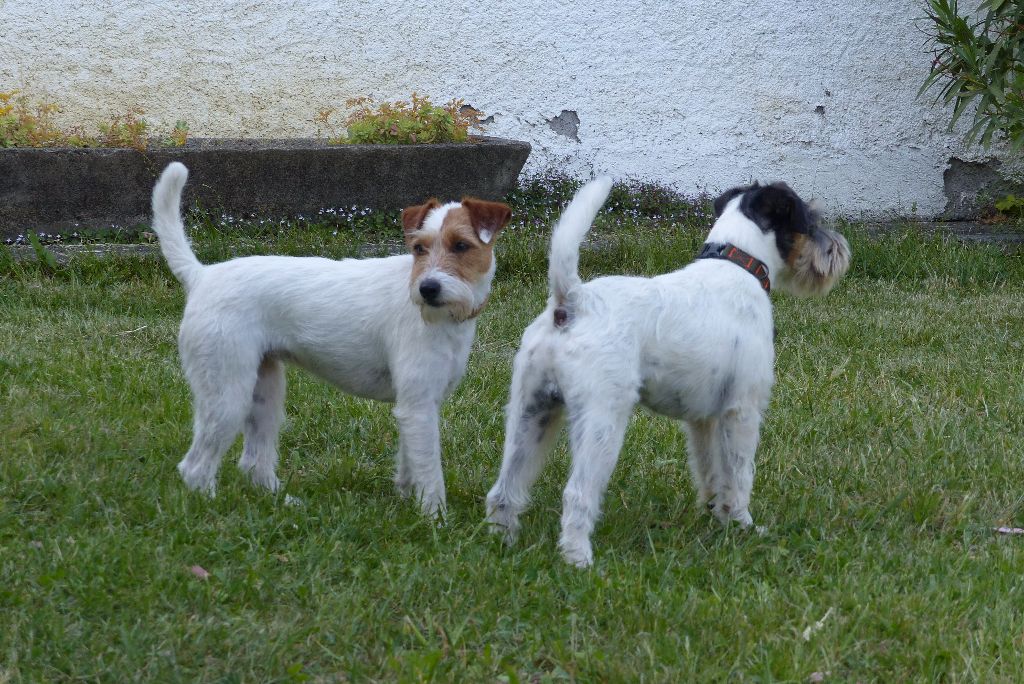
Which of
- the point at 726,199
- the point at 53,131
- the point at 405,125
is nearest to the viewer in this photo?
the point at 726,199

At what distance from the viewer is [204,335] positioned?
163 inches

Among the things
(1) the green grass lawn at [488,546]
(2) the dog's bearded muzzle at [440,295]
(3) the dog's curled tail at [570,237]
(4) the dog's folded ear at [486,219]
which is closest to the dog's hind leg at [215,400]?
(1) the green grass lawn at [488,546]

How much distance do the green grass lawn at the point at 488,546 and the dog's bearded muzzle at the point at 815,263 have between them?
779mm

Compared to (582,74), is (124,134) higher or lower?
lower

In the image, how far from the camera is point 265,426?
453cm

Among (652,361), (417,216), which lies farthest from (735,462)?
(417,216)

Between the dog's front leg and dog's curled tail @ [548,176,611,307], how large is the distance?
2.37ft

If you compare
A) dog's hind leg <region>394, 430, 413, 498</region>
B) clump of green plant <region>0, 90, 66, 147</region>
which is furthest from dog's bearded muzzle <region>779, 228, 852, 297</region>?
clump of green plant <region>0, 90, 66, 147</region>

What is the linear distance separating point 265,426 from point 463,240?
108 cm

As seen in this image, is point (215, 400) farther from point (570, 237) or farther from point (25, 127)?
point (25, 127)

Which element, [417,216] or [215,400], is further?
[417,216]

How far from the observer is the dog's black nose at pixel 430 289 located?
4.00 m

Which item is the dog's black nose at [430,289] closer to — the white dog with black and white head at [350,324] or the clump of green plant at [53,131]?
the white dog with black and white head at [350,324]

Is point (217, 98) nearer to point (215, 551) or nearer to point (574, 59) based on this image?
point (574, 59)
